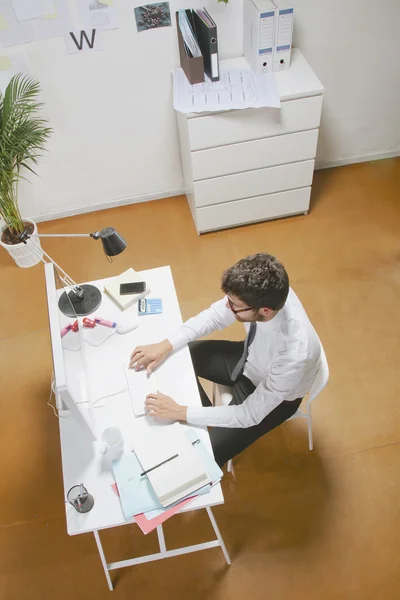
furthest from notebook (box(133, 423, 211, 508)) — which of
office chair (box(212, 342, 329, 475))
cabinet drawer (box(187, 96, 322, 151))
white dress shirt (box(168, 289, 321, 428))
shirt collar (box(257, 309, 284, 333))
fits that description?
cabinet drawer (box(187, 96, 322, 151))

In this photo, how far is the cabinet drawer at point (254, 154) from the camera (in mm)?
2980

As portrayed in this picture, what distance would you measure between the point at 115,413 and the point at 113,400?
0.06 m

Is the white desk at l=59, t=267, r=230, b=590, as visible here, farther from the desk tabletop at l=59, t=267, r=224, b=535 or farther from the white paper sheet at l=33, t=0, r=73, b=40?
the white paper sheet at l=33, t=0, r=73, b=40

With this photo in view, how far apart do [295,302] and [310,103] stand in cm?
160

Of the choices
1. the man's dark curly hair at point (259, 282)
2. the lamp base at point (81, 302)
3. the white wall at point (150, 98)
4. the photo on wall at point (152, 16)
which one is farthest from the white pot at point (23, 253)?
the man's dark curly hair at point (259, 282)

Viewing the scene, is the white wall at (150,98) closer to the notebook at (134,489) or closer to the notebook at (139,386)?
the notebook at (139,386)

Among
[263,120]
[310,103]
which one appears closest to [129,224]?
[263,120]

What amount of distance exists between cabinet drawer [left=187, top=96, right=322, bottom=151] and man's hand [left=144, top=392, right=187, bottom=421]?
175cm

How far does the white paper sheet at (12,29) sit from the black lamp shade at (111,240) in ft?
5.52

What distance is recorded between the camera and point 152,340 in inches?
79.4

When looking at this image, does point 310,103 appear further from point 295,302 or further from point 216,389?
point 216,389

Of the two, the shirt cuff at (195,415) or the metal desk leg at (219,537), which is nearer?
the shirt cuff at (195,415)

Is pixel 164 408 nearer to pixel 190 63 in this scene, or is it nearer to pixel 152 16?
pixel 190 63

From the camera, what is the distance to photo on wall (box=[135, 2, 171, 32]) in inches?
107
